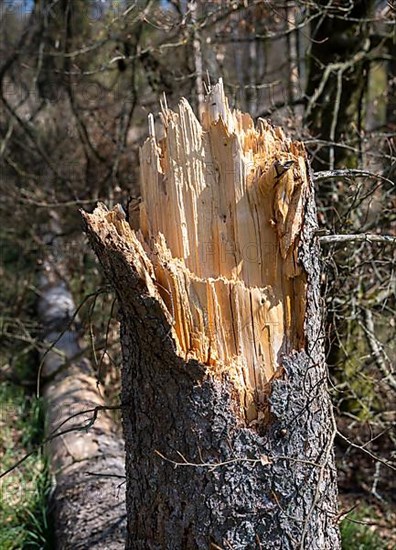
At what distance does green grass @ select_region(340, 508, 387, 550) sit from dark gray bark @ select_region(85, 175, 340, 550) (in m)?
1.67

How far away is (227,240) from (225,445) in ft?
2.16

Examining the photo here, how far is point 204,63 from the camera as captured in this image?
6090mm

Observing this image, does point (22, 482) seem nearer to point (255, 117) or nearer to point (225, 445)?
point (225, 445)

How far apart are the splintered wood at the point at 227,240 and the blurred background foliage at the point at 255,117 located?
0.32 m

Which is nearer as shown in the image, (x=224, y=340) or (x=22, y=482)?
(x=224, y=340)

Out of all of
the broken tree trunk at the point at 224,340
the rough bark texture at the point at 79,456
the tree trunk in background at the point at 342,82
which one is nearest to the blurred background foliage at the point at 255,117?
the tree trunk in background at the point at 342,82

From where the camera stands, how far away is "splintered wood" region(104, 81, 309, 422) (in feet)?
7.18

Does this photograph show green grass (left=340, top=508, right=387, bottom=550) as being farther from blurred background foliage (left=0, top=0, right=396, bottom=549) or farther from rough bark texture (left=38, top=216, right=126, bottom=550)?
rough bark texture (left=38, top=216, right=126, bottom=550)

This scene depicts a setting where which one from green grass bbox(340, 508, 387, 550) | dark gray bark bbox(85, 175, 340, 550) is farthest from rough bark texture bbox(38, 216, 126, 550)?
green grass bbox(340, 508, 387, 550)

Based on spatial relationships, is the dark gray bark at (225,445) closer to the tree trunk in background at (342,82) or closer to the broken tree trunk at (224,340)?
the broken tree trunk at (224,340)

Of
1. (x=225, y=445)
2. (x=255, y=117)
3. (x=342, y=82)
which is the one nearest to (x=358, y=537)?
(x=225, y=445)

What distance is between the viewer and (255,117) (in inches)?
208

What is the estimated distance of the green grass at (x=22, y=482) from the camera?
3.56 metres

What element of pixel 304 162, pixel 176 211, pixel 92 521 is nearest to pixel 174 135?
pixel 176 211
